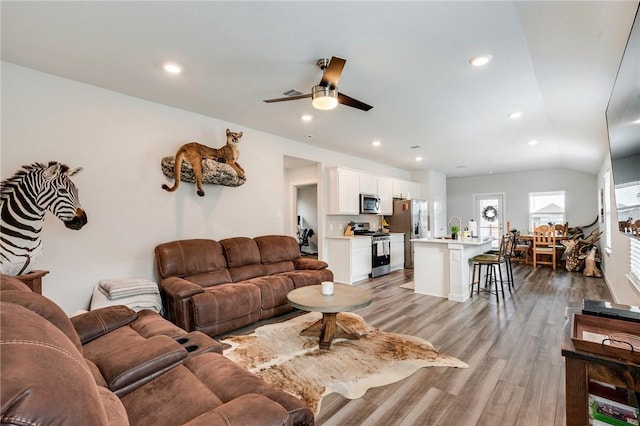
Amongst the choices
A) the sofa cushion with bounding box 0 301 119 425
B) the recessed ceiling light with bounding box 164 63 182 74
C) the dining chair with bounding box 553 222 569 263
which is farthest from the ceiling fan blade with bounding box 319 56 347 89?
the dining chair with bounding box 553 222 569 263

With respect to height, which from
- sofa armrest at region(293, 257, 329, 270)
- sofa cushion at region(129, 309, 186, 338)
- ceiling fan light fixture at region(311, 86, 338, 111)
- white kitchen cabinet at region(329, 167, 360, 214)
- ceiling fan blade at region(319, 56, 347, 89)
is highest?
ceiling fan blade at region(319, 56, 347, 89)

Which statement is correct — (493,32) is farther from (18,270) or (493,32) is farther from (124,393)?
(18,270)

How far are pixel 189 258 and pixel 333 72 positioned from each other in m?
2.68

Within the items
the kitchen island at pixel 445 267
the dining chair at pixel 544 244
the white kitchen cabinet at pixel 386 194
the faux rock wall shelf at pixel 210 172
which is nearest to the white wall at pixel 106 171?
the faux rock wall shelf at pixel 210 172

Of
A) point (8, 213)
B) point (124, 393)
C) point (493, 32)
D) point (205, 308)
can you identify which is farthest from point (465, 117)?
point (8, 213)

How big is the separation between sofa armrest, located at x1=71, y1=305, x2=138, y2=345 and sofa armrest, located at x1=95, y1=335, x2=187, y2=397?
420 millimetres

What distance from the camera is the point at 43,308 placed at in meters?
1.37

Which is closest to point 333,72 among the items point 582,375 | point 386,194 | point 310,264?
point 582,375

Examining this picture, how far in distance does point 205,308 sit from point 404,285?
146 inches

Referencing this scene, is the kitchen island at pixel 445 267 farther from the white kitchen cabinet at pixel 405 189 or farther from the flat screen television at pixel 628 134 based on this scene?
the white kitchen cabinet at pixel 405 189

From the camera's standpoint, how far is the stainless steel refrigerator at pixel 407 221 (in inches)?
281

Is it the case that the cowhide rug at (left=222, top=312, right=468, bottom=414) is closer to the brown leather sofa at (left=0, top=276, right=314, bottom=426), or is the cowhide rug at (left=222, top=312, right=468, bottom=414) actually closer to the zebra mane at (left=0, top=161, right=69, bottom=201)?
the brown leather sofa at (left=0, top=276, right=314, bottom=426)

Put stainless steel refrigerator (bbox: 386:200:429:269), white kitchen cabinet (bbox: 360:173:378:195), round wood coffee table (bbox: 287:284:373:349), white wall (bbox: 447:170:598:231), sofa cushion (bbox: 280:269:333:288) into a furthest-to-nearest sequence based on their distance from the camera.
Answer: white wall (bbox: 447:170:598:231) → stainless steel refrigerator (bbox: 386:200:429:269) → white kitchen cabinet (bbox: 360:173:378:195) → sofa cushion (bbox: 280:269:333:288) → round wood coffee table (bbox: 287:284:373:349)

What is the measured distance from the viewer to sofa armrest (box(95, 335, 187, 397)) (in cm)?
141
